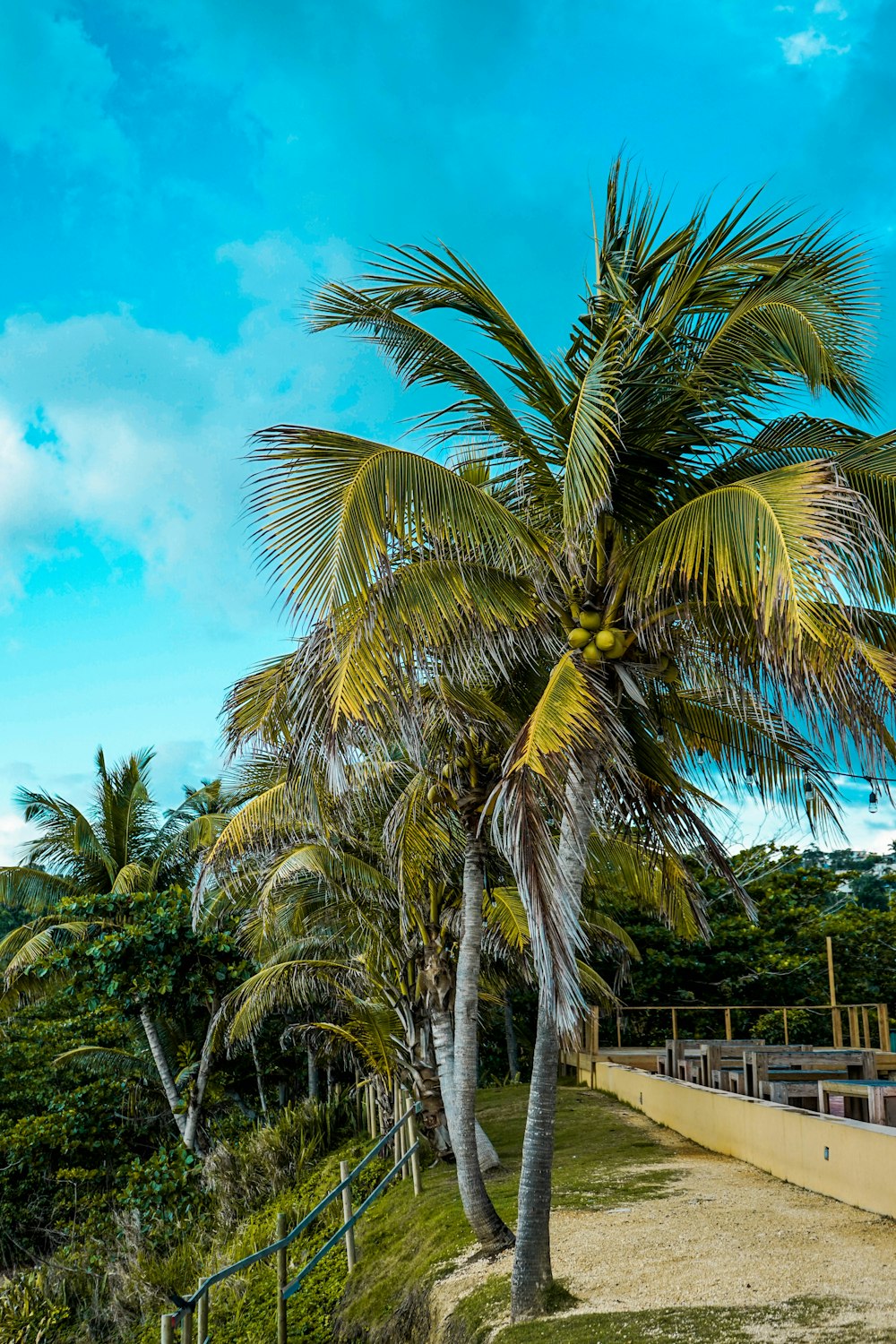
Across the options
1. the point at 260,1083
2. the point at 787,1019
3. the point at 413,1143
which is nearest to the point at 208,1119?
the point at 260,1083

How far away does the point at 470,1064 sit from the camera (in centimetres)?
864

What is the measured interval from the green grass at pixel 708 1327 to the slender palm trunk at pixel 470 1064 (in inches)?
76.2

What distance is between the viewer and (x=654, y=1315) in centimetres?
579

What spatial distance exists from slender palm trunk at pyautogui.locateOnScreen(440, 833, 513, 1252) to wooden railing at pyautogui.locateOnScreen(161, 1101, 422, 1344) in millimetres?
1347

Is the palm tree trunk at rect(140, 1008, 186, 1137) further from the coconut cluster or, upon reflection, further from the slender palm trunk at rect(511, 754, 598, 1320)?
the coconut cluster

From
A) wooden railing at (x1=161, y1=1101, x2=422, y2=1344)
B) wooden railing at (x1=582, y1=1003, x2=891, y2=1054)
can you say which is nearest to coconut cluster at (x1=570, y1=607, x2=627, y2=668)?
wooden railing at (x1=161, y1=1101, x2=422, y2=1344)

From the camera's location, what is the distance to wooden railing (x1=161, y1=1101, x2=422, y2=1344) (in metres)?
6.47

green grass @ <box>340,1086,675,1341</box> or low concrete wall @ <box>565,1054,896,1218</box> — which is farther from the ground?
low concrete wall @ <box>565,1054,896,1218</box>

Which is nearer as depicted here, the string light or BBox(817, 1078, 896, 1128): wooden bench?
the string light

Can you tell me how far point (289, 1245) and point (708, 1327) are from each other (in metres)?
7.15

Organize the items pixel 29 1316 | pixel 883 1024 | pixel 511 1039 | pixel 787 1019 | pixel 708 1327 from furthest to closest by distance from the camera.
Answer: pixel 511 1039 → pixel 787 1019 → pixel 883 1024 → pixel 29 1316 → pixel 708 1327

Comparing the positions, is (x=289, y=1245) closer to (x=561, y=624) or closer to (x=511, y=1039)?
(x=561, y=624)

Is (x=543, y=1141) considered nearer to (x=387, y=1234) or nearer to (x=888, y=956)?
(x=387, y=1234)

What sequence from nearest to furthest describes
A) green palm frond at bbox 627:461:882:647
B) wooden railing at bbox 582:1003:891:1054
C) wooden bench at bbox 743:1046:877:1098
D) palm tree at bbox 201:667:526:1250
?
green palm frond at bbox 627:461:882:647
palm tree at bbox 201:667:526:1250
wooden bench at bbox 743:1046:877:1098
wooden railing at bbox 582:1003:891:1054
